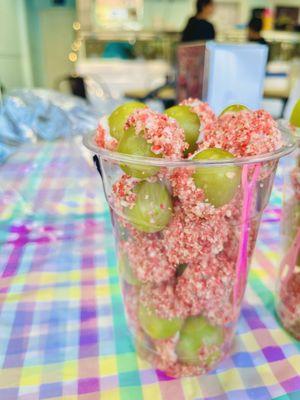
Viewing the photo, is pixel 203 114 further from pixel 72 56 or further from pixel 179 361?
pixel 72 56

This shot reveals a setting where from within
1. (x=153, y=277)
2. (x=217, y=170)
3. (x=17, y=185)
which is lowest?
(x=17, y=185)

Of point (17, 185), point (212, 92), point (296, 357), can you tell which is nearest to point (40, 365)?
point (296, 357)

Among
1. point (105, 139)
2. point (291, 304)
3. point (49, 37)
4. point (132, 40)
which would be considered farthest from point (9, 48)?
point (132, 40)

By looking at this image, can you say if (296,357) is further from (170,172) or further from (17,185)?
(17,185)

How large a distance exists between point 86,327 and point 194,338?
0.13 m

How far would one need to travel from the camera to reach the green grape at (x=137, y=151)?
0.93 ft

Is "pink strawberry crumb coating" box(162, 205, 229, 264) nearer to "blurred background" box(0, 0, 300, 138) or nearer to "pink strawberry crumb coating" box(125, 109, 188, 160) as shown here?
"pink strawberry crumb coating" box(125, 109, 188, 160)

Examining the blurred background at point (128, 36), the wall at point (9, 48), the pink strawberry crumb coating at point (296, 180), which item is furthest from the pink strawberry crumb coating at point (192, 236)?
the blurred background at point (128, 36)

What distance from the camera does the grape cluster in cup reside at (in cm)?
28

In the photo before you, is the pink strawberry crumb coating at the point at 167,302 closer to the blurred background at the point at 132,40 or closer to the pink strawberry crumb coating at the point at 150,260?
the pink strawberry crumb coating at the point at 150,260

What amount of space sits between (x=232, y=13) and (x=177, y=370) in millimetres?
4813

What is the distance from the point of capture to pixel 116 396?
1.06 feet

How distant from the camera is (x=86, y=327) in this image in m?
0.41

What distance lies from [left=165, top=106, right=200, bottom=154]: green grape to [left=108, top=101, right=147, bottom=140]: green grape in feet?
0.10
